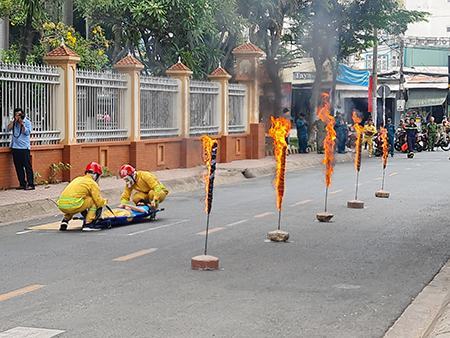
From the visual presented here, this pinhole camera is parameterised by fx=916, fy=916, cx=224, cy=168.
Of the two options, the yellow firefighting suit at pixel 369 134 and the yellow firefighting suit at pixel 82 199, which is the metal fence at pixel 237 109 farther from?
the yellow firefighting suit at pixel 82 199

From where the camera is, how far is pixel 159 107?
2475 cm

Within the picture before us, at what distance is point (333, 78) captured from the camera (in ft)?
95.2

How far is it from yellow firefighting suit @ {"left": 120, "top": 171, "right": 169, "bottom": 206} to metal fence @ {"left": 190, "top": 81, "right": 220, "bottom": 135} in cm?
1193

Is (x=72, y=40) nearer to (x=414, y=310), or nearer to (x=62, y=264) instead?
(x=62, y=264)

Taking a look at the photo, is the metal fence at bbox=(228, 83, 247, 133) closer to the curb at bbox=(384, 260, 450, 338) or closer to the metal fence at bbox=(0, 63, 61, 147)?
the metal fence at bbox=(0, 63, 61, 147)

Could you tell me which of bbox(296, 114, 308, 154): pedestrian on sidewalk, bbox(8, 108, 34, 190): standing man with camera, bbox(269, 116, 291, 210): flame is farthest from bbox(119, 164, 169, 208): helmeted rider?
bbox(296, 114, 308, 154): pedestrian on sidewalk

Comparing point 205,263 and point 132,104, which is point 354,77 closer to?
point 132,104

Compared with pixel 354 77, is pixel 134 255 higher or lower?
lower

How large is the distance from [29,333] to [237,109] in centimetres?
2289

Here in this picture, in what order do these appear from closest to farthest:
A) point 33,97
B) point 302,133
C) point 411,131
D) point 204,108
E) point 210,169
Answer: point 210,169 → point 33,97 → point 204,108 → point 302,133 → point 411,131

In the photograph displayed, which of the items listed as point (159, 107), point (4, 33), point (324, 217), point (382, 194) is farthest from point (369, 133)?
point (324, 217)

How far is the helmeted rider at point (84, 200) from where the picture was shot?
1318 centimetres

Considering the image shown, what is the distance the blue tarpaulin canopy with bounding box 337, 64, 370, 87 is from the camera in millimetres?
41312

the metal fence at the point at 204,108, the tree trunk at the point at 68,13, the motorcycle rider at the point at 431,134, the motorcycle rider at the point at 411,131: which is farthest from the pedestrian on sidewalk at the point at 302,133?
the tree trunk at the point at 68,13
